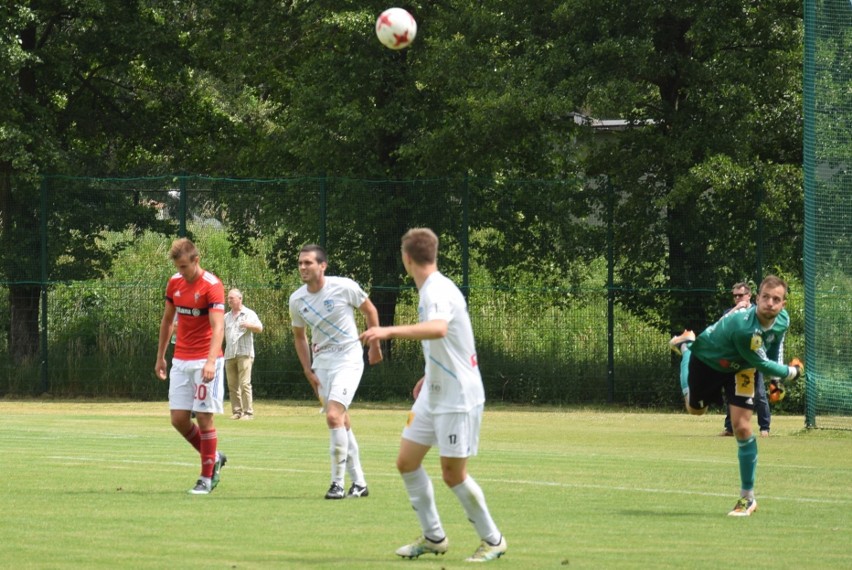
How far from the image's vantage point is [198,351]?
12641 mm

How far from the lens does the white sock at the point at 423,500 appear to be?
863cm

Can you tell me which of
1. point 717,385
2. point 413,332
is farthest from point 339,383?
point 413,332

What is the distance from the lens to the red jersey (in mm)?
12555

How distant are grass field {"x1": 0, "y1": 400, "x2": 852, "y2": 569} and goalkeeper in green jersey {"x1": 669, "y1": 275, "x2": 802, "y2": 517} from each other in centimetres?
54

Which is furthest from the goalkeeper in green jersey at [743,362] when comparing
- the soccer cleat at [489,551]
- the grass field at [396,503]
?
the soccer cleat at [489,551]

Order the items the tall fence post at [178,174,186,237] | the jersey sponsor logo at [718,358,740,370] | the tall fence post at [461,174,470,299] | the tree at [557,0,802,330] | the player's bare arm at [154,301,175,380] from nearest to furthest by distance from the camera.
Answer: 1. the jersey sponsor logo at [718,358,740,370]
2. the player's bare arm at [154,301,175,380]
3. the tree at [557,0,802,330]
4. the tall fence post at [461,174,470,299]
5. the tall fence post at [178,174,186,237]

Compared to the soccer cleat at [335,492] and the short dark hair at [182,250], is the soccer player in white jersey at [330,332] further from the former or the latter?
the short dark hair at [182,250]

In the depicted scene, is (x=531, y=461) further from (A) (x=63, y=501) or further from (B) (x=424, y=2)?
(B) (x=424, y=2)

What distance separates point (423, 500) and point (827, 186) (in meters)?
14.3

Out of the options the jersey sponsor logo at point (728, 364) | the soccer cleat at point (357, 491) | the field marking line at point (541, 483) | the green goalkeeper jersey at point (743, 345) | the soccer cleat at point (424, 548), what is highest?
the green goalkeeper jersey at point (743, 345)

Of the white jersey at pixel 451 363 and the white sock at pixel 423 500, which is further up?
the white jersey at pixel 451 363

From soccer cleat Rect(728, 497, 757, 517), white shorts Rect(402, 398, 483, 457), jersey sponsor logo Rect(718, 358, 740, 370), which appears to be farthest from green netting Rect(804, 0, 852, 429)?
white shorts Rect(402, 398, 483, 457)

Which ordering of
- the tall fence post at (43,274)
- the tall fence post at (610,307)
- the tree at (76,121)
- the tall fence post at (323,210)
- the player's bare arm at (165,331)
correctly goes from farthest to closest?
the tree at (76,121)
the tall fence post at (43,274)
the tall fence post at (323,210)
the tall fence post at (610,307)
the player's bare arm at (165,331)

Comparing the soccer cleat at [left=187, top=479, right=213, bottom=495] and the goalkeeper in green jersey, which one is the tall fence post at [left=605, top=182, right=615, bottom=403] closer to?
the goalkeeper in green jersey
